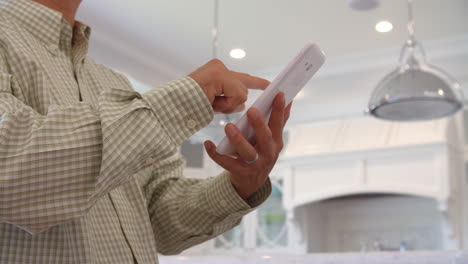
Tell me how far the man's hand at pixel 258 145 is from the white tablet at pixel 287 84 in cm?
1

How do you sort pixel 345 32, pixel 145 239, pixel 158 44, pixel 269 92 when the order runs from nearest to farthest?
1. pixel 269 92
2. pixel 145 239
3. pixel 345 32
4. pixel 158 44

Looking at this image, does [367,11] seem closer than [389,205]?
Yes

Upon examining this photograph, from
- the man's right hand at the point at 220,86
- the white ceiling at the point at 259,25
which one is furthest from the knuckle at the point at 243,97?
the white ceiling at the point at 259,25

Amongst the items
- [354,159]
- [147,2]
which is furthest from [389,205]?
[147,2]

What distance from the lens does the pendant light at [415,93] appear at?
2.36 m

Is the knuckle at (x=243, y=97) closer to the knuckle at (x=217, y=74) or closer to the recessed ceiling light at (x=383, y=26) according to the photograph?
the knuckle at (x=217, y=74)

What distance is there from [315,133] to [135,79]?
1.53 meters

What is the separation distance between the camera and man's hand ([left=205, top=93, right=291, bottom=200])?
2.02 feet

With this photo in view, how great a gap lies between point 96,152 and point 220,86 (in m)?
0.16

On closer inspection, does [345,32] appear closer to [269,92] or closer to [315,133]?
[315,133]

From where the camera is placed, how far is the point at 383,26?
3369 millimetres

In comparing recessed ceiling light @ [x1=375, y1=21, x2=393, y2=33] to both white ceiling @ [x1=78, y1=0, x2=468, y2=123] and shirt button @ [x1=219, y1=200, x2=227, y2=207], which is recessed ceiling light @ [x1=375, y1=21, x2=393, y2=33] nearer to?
white ceiling @ [x1=78, y1=0, x2=468, y2=123]

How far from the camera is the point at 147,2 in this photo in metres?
3.12

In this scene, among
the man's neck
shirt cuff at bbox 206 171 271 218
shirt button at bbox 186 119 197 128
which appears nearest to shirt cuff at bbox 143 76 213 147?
shirt button at bbox 186 119 197 128
